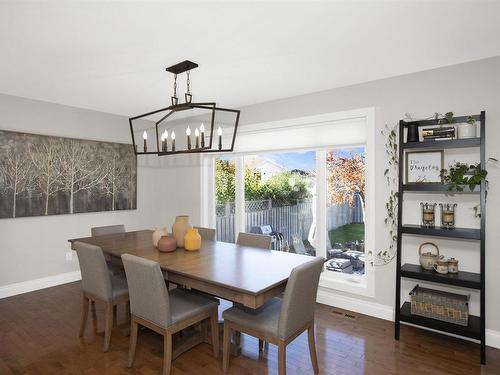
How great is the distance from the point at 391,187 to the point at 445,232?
25.7 inches

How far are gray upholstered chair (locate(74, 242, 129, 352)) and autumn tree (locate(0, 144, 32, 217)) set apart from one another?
68.9 inches

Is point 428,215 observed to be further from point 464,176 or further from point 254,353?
point 254,353

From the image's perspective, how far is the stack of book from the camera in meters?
2.58

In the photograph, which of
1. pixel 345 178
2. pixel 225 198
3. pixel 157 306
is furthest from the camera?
pixel 225 198

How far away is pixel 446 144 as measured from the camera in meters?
2.57

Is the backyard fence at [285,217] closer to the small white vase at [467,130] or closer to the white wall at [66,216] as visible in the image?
the white wall at [66,216]

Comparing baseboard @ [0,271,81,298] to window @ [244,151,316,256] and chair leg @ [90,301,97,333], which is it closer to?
chair leg @ [90,301,97,333]

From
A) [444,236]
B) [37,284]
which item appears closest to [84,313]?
[37,284]

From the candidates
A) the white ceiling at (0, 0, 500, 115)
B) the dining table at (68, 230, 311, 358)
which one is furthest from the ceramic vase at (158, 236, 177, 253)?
the white ceiling at (0, 0, 500, 115)

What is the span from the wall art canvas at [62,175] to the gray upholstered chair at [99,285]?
1739mm

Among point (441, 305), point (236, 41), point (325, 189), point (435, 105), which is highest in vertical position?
point (236, 41)

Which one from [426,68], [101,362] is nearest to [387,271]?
[426,68]

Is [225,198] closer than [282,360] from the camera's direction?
No

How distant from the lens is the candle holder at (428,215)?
2.71 m
